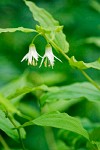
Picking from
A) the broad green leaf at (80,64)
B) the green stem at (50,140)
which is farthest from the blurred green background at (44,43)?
the broad green leaf at (80,64)

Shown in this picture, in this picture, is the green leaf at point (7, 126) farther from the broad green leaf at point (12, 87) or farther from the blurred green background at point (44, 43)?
the blurred green background at point (44, 43)

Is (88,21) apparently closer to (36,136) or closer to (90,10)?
(90,10)

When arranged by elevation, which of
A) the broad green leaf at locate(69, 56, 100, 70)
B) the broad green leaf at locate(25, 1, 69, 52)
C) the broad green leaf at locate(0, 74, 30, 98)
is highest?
the broad green leaf at locate(25, 1, 69, 52)

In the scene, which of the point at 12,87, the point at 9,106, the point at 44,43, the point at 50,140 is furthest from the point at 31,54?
the point at 44,43

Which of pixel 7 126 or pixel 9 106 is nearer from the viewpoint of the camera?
pixel 9 106

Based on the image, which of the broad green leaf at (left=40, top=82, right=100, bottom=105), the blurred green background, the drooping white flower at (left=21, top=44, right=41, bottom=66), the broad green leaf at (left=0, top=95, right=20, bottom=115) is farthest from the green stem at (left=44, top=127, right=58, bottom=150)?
the broad green leaf at (left=0, top=95, right=20, bottom=115)

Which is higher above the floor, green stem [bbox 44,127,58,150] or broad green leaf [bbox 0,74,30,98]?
broad green leaf [bbox 0,74,30,98]

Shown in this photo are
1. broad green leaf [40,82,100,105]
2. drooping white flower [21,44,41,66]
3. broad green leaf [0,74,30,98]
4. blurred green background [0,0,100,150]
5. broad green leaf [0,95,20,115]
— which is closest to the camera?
broad green leaf [0,95,20,115]

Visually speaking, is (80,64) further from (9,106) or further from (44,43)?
(44,43)

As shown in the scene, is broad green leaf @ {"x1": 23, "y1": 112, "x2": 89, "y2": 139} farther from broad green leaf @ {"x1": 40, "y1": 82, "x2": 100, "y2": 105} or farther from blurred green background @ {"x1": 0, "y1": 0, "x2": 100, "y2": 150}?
blurred green background @ {"x1": 0, "y1": 0, "x2": 100, "y2": 150}
